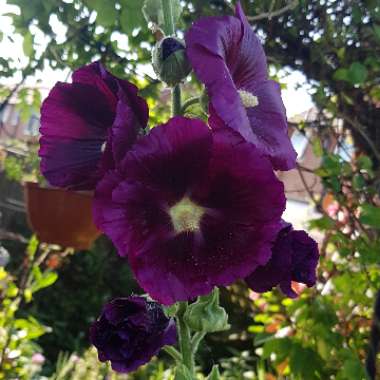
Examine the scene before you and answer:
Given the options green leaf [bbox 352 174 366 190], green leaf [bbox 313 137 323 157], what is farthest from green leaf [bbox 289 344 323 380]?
green leaf [bbox 313 137 323 157]

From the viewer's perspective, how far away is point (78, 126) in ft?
1.62

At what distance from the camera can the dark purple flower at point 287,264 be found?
0.45m

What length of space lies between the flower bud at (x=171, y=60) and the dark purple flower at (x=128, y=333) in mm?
186

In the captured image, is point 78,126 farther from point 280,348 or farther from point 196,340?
point 280,348

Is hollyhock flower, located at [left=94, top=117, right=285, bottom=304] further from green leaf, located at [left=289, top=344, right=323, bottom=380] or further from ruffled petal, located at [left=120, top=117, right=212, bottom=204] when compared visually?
green leaf, located at [left=289, top=344, right=323, bottom=380]

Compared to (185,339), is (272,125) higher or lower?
higher

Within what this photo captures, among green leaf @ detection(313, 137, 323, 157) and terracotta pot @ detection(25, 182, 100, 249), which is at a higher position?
green leaf @ detection(313, 137, 323, 157)

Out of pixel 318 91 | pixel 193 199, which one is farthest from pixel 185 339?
pixel 318 91

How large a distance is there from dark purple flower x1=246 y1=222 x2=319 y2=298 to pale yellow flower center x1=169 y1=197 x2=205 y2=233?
2.5 inches

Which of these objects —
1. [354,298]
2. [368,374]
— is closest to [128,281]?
[354,298]

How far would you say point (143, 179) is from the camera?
41cm

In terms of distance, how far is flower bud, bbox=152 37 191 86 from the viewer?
1.47 ft

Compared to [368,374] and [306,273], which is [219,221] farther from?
[368,374]

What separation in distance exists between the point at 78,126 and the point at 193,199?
0.42 ft
